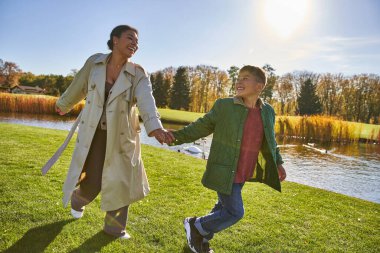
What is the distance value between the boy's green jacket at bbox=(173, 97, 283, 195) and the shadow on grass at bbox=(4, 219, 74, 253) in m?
1.85

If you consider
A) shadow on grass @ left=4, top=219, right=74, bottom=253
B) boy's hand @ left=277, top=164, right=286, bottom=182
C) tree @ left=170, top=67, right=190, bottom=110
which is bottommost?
shadow on grass @ left=4, top=219, right=74, bottom=253

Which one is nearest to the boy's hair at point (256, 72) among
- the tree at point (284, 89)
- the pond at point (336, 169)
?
the pond at point (336, 169)

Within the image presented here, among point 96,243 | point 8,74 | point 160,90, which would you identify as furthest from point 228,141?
point 8,74

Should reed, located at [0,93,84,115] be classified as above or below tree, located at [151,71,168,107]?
below

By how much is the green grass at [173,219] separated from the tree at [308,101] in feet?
159

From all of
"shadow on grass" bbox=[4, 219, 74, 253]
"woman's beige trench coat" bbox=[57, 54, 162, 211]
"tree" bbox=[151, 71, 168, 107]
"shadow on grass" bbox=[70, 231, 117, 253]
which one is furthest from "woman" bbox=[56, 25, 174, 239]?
"tree" bbox=[151, 71, 168, 107]

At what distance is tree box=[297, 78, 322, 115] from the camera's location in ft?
171

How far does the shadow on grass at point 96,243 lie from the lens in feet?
11.1

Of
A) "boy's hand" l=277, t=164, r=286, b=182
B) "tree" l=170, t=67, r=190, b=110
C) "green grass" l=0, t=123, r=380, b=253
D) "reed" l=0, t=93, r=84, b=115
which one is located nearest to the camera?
"green grass" l=0, t=123, r=380, b=253

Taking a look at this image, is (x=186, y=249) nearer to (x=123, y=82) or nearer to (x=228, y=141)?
(x=228, y=141)

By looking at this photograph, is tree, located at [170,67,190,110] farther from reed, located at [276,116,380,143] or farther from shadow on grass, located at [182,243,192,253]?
shadow on grass, located at [182,243,192,253]

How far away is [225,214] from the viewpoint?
10.9 feet

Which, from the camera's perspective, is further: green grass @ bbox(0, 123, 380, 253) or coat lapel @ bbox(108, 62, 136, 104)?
green grass @ bbox(0, 123, 380, 253)

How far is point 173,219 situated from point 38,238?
179cm
